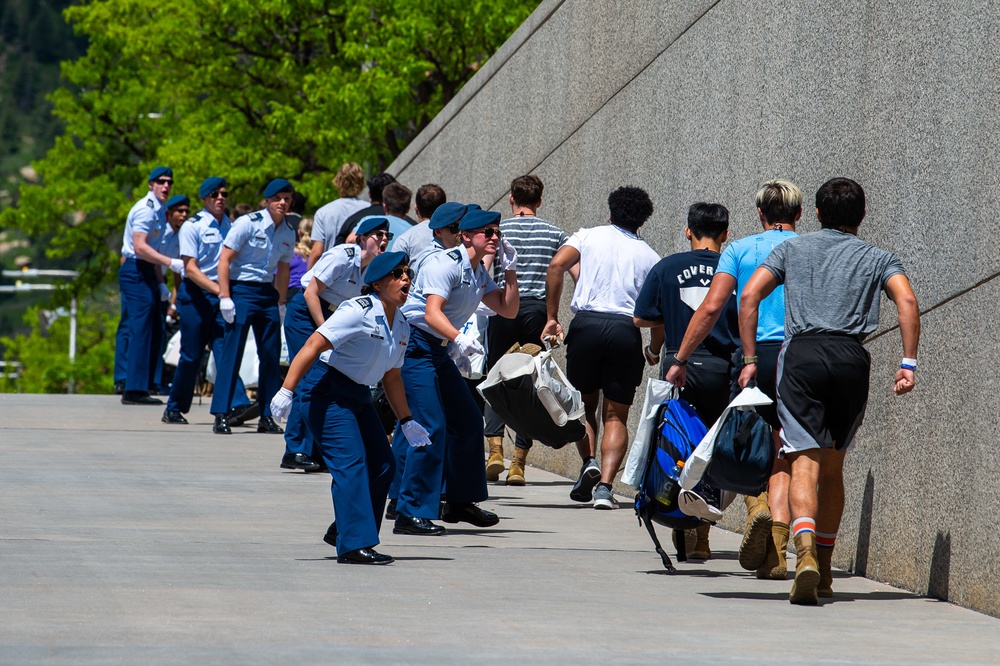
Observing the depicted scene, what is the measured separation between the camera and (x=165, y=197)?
15312 mm

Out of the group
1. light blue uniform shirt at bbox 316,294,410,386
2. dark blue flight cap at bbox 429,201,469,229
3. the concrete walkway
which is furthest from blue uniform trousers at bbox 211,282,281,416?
light blue uniform shirt at bbox 316,294,410,386

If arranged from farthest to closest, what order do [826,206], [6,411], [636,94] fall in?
[6,411] < [636,94] < [826,206]

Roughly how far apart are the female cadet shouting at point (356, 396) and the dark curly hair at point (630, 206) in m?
2.52

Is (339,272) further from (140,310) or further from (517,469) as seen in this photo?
(140,310)

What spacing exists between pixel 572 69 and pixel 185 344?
4152mm

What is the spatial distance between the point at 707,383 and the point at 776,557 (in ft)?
3.67

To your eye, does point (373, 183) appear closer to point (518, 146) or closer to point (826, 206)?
point (518, 146)

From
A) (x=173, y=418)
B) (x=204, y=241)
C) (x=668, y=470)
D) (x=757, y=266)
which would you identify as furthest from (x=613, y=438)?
(x=173, y=418)

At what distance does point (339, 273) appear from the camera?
428 inches

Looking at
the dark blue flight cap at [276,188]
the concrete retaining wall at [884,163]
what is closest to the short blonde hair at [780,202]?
the concrete retaining wall at [884,163]

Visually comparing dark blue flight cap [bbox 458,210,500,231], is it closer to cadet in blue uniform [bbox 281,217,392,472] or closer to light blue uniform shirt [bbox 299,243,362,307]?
cadet in blue uniform [bbox 281,217,392,472]

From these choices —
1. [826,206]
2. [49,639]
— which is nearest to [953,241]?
[826,206]

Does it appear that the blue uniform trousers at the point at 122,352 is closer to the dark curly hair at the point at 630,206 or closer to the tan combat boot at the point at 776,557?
the dark curly hair at the point at 630,206

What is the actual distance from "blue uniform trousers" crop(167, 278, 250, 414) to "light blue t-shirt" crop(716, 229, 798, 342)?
686cm
